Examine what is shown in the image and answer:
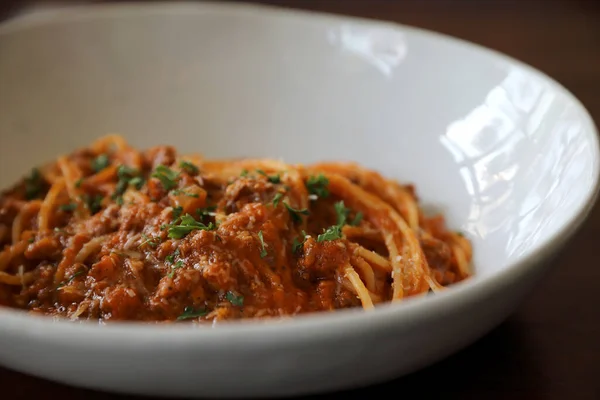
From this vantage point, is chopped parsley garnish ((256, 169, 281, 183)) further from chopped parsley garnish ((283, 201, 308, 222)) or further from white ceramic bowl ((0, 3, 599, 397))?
white ceramic bowl ((0, 3, 599, 397))

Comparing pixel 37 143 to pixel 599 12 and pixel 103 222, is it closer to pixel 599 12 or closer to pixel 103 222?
pixel 103 222

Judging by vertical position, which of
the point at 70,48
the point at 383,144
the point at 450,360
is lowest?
the point at 450,360

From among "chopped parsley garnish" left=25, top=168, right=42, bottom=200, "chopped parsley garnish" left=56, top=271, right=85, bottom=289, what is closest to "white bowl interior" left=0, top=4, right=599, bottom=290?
"chopped parsley garnish" left=25, top=168, right=42, bottom=200

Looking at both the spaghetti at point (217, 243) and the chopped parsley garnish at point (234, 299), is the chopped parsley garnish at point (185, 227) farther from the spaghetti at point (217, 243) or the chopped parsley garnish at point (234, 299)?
the chopped parsley garnish at point (234, 299)

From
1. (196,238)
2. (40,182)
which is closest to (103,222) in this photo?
(196,238)

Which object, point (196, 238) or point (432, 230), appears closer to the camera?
point (196, 238)

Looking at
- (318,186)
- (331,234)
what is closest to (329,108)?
(318,186)
